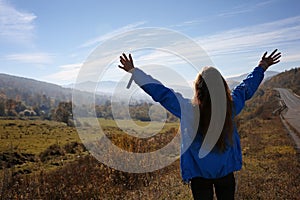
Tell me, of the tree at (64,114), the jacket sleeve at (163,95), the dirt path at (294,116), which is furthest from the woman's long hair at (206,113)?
the tree at (64,114)

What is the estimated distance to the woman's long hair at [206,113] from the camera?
297 centimetres

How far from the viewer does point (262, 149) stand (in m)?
14.7

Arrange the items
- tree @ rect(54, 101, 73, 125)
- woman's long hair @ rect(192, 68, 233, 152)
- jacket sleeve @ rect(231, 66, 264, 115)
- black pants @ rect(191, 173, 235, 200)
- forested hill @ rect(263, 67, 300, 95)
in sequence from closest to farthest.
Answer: woman's long hair @ rect(192, 68, 233, 152) → black pants @ rect(191, 173, 235, 200) → jacket sleeve @ rect(231, 66, 264, 115) → tree @ rect(54, 101, 73, 125) → forested hill @ rect(263, 67, 300, 95)

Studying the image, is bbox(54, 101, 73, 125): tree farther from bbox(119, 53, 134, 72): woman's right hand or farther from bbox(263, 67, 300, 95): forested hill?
bbox(263, 67, 300, 95): forested hill

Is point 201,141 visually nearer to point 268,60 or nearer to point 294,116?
point 268,60

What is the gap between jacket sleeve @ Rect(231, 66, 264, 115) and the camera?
330cm

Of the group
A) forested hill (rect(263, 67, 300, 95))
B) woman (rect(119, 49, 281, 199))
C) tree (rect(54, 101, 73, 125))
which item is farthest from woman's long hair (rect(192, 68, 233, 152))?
forested hill (rect(263, 67, 300, 95))

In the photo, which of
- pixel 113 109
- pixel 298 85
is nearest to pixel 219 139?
pixel 113 109

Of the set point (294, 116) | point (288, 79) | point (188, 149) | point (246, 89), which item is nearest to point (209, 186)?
point (188, 149)

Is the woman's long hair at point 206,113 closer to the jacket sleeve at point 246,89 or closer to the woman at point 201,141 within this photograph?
the woman at point 201,141

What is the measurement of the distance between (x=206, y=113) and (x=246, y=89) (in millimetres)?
743

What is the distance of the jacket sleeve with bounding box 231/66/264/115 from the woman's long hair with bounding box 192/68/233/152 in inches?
9.0

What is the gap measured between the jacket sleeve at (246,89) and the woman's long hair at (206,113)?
0.23 m

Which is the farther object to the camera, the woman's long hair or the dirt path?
the dirt path
